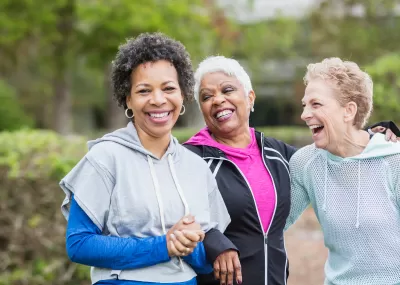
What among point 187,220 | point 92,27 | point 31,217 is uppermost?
point 92,27

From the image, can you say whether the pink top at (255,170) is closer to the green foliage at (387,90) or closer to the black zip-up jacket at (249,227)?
the black zip-up jacket at (249,227)

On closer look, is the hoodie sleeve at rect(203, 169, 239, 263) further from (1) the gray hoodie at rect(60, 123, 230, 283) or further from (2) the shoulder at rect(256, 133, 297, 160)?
(2) the shoulder at rect(256, 133, 297, 160)

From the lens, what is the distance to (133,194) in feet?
9.81

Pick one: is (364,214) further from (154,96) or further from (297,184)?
(154,96)

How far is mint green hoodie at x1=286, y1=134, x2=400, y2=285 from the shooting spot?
345 centimetres

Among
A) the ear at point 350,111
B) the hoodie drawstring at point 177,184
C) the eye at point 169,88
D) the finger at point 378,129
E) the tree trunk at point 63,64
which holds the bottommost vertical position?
the hoodie drawstring at point 177,184

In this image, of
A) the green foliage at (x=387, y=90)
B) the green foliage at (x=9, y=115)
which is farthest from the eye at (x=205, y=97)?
the green foliage at (x=9, y=115)

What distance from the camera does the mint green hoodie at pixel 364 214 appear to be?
345 centimetres

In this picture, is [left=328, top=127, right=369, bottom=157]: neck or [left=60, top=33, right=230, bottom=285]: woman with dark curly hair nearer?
[left=60, top=33, right=230, bottom=285]: woman with dark curly hair

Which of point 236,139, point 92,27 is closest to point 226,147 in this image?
point 236,139

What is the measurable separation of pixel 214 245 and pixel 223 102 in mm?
952

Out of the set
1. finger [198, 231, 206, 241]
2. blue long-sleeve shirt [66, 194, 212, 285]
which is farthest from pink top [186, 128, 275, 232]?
blue long-sleeve shirt [66, 194, 212, 285]

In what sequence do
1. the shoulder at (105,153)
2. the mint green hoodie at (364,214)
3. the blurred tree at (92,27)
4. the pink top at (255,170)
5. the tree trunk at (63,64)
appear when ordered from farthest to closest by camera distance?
the tree trunk at (63,64) < the blurred tree at (92,27) < the pink top at (255,170) < the mint green hoodie at (364,214) < the shoulder at (105,153)

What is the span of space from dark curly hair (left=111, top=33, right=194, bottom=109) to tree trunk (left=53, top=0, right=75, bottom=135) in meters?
16.3
